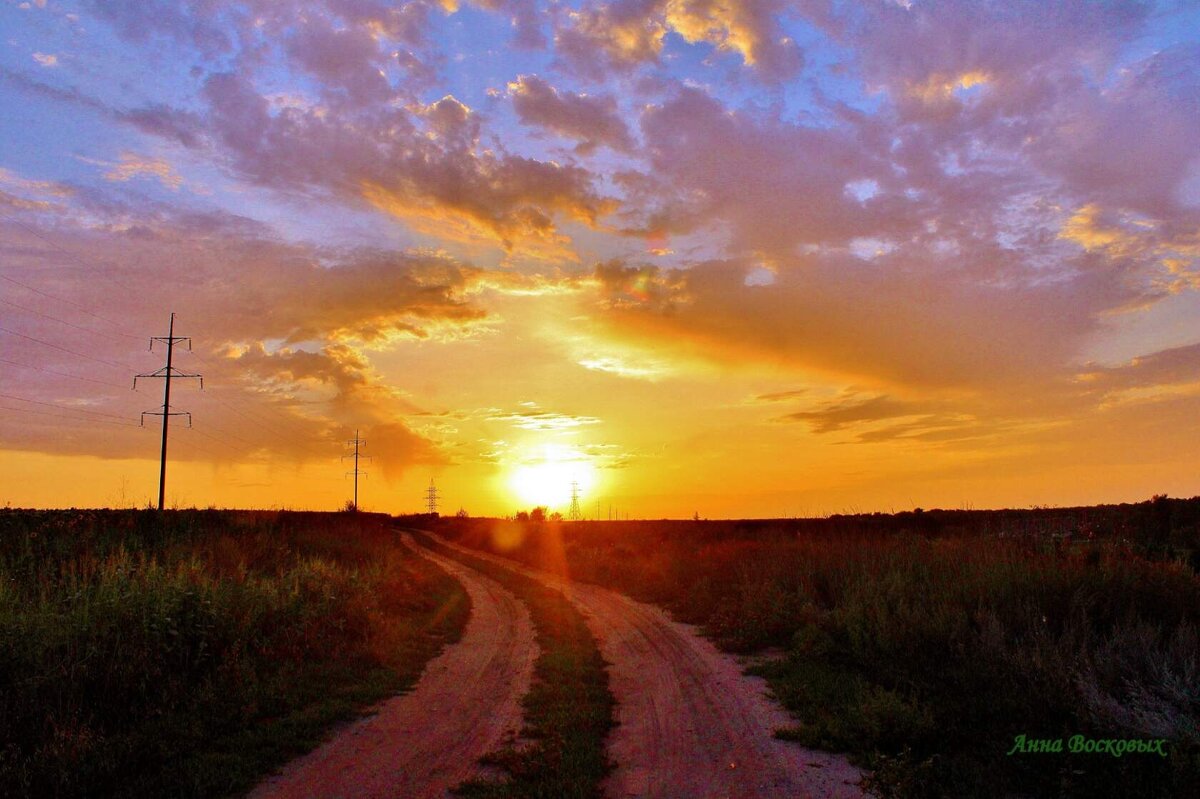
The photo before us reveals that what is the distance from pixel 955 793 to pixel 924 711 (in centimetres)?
190

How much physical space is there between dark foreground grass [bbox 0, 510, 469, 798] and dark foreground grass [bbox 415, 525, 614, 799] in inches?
95.6

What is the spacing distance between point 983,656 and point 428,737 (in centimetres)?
763

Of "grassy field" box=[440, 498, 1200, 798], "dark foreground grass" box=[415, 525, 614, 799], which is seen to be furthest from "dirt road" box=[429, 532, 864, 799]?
"grassy field" box=[440, 498, 1200, 798]

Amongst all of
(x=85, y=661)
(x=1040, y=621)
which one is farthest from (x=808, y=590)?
(x=85, y=661)

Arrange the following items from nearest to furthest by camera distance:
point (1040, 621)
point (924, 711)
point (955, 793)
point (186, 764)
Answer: point (955, 793) < point (186, 764) < point (924, 711) < point (1040, 621)

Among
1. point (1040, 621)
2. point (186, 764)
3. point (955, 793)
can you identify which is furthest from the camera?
point (1040, 621)

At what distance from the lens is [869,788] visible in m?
6.65

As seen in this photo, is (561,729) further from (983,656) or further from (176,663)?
(176,663)

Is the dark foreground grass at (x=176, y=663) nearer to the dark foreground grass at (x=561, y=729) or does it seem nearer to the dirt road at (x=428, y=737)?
the dirt road at (x=428, y=737)

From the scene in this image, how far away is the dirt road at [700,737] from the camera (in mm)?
6855

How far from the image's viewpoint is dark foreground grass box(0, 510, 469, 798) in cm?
723

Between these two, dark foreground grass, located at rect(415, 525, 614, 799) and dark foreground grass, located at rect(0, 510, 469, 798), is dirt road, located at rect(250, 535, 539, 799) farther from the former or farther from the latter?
dark foreground grass, located at rect(0, 510, 469, 798)

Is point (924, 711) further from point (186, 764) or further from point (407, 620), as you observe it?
point (407, 620)

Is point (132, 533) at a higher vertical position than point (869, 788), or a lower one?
higher
